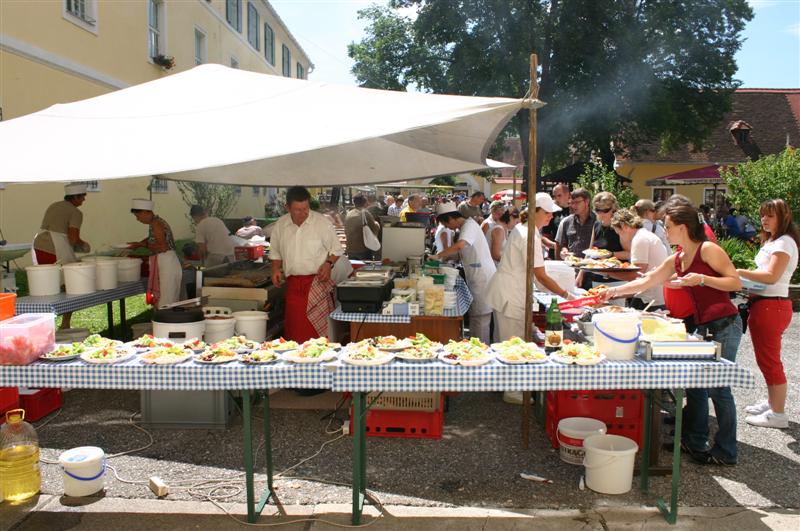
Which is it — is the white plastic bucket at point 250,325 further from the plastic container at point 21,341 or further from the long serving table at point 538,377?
the long serving table at point 538,377

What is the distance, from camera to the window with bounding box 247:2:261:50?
1193 inches

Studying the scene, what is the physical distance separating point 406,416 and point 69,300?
11.1ft

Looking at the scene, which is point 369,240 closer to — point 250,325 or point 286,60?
point 250,325

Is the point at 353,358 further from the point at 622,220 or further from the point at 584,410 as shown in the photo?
the point at 622,220

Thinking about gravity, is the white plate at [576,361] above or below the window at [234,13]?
below

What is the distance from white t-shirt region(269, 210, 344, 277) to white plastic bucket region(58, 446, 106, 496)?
99.1 inches

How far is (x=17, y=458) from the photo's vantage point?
4.21 meters

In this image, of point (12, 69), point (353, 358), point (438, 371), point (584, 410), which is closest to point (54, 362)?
point (353, 358)

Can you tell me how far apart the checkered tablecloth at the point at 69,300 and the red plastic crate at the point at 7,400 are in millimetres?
723

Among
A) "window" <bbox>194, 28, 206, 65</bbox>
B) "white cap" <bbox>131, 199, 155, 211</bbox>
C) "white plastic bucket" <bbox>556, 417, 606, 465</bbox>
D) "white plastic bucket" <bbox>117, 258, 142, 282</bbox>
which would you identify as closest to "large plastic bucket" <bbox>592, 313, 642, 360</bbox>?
"white plastic bucket" <bbox>556, 417, 606, 465</bbox>

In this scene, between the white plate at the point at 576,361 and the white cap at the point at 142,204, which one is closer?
the white plate at the point at 576,361

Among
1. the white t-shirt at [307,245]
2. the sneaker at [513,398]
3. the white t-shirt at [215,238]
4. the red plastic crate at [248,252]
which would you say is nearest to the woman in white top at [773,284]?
the sneaker at [513,398]

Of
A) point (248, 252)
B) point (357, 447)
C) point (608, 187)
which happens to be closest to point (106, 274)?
point (248, 252)

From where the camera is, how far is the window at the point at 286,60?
37991mm
